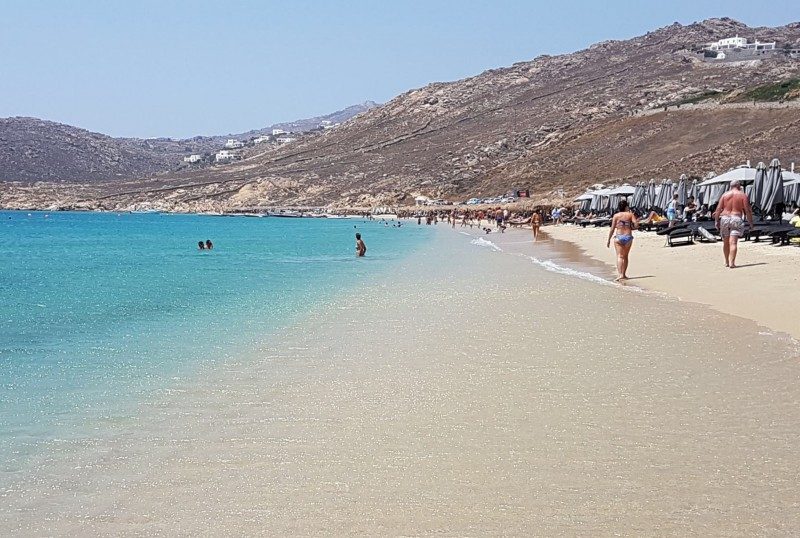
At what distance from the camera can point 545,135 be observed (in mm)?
106375

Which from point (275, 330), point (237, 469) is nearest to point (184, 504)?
point (237, 469)

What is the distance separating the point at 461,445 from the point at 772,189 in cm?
2148

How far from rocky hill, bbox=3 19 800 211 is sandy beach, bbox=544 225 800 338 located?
4752 cm

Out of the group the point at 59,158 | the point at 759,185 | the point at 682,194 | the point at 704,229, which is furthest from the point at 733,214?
the point at 59,158

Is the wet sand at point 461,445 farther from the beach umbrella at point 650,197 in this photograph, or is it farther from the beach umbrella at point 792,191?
the beach umbrella at point 650,197

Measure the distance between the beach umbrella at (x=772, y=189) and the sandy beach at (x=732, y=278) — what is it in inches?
82.7

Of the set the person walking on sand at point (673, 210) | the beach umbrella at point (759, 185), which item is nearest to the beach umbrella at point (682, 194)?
→ the person walking on sand at point (673, 210)

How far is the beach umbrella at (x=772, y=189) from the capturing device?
78.9 feet

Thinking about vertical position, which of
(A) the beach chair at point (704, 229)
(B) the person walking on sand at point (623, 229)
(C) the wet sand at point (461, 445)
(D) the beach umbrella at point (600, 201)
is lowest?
(D) the beach umbrella at point (600, 201)

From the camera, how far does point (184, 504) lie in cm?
449

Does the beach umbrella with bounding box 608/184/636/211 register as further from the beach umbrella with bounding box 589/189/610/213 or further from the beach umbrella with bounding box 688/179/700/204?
the beach umbrella with bounding box 688/179/700/204

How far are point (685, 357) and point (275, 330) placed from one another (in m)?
5.39

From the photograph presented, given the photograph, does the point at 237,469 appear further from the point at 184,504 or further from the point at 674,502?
the point at 674,502

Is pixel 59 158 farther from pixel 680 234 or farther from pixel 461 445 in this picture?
pixel 461 445
